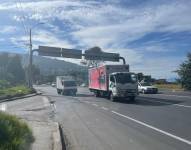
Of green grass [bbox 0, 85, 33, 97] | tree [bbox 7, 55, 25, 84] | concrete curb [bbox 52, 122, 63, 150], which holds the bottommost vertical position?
concrete curb [bbox 52, 122, 63, 150]

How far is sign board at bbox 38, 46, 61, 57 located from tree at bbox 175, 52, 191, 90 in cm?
2016

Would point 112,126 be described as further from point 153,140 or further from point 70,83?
point 70,83

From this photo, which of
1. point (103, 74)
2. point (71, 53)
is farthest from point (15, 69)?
point (103, 74)

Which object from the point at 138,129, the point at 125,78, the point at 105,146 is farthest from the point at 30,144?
the point at 125,78

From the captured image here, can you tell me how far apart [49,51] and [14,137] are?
5390 cm

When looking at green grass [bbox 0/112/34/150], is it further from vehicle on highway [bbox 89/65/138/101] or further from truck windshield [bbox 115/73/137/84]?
truck windshield [bbox 115/73/137/84]

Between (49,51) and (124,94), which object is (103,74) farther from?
(49,51)

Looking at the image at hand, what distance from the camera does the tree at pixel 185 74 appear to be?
54550 millimetres

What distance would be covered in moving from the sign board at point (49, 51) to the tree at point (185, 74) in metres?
20.2

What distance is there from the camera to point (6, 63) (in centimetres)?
15025

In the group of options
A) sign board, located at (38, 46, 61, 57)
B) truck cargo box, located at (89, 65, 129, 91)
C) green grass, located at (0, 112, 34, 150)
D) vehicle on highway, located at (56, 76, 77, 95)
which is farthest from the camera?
sign board, located at (38, 46, 61, 57)

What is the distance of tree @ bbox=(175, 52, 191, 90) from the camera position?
179ft

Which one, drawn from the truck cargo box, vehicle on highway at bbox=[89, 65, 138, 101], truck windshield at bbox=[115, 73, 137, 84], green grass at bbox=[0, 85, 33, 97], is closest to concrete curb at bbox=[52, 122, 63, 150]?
vehicle on highway at bbox=[89, 65, 138, 101]

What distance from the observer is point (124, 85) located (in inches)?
1209
